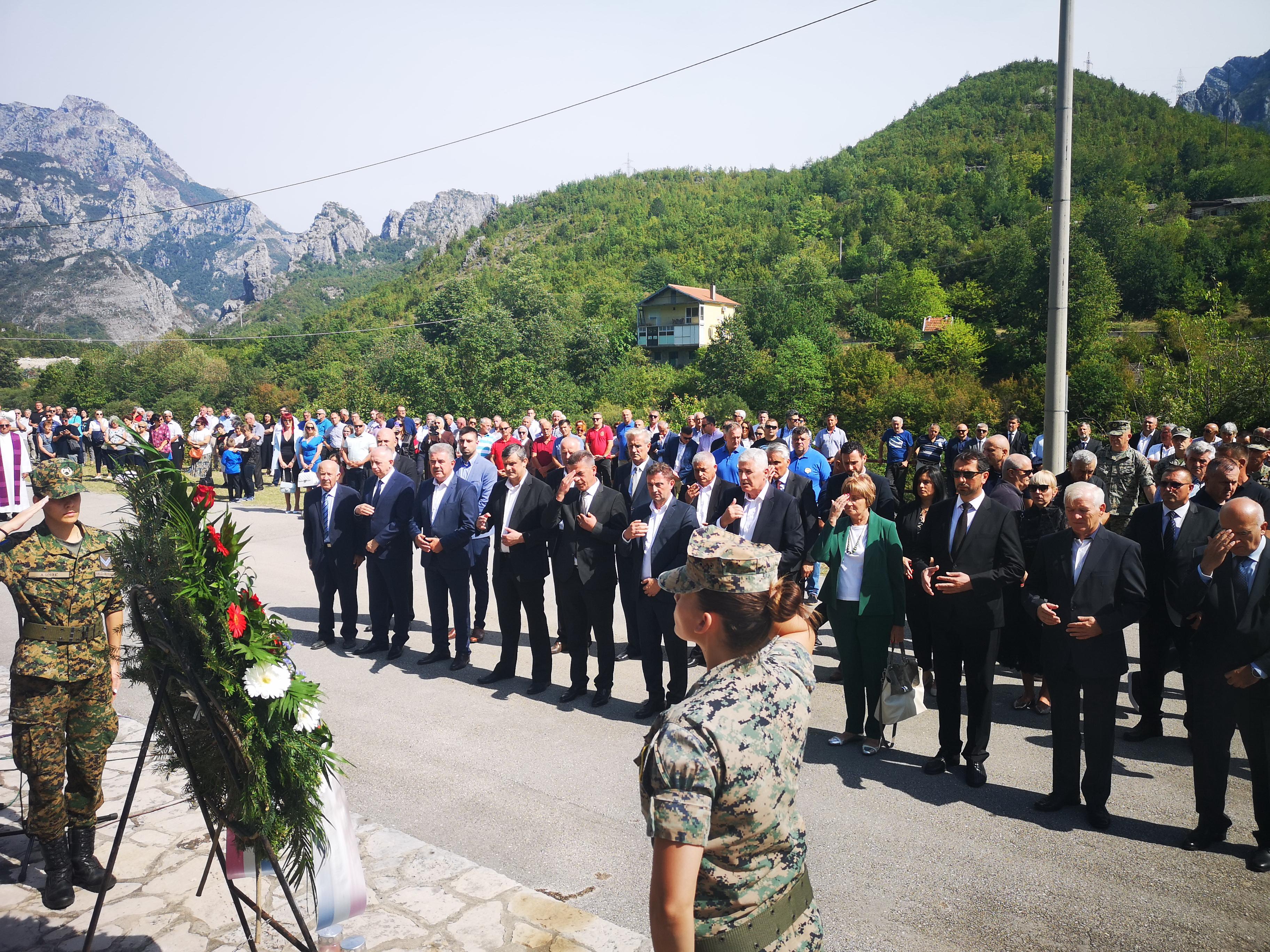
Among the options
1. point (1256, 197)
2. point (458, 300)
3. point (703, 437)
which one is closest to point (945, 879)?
point (703, 437)

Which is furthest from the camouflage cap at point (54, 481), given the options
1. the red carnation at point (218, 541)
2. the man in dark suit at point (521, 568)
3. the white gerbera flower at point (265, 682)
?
the man in dark suit at point (521, 568)

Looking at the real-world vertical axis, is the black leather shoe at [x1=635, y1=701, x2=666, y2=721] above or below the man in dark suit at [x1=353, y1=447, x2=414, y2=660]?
below

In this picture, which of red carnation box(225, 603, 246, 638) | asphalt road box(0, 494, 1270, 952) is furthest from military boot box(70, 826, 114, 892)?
red carnation box(225, 603, 246, 638)

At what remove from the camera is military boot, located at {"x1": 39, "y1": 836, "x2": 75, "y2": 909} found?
13.6ft

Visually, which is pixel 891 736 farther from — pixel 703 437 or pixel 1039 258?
pixel 1039 258

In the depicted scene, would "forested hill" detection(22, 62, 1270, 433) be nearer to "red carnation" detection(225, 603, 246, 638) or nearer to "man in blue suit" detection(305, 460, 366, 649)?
"man in blue suit" detection(305, 460, 366, 649)

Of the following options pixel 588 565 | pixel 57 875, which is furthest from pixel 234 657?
pixel 588 565

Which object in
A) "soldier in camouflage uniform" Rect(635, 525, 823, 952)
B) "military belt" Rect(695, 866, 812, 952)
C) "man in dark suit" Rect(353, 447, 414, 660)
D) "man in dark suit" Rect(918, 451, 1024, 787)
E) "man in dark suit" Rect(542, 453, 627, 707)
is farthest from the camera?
"man in dark suit" Rect(353, 447, 414, 660)

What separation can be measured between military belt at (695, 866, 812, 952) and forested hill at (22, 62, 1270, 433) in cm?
2089

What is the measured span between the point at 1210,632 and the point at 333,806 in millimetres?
4660

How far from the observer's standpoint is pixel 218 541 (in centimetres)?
332

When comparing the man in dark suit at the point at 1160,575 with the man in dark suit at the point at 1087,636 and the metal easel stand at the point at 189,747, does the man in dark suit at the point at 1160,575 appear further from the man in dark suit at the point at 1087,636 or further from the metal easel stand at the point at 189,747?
the metal easel stand at the point at 189,747

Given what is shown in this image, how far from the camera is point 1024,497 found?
7.27 metres

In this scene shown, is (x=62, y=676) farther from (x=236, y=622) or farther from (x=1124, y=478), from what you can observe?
(x=1124, y=478)
